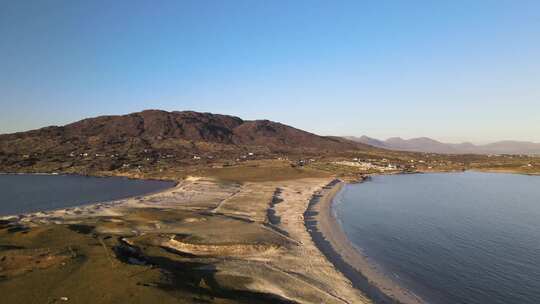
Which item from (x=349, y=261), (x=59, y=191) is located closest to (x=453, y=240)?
(x=349, y=261)

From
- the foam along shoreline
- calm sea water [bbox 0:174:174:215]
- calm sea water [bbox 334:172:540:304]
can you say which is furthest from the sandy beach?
calm sea water [bbox 0:174:174:215]

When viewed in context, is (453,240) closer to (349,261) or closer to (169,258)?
(349,261)

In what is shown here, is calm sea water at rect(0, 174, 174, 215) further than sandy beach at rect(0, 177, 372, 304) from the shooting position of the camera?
Yes

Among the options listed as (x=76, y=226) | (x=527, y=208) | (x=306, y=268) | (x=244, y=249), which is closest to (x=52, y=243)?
(x=76, y=226)

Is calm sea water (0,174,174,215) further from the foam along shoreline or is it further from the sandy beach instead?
the foam along shoreline

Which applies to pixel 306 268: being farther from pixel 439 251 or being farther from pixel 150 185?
pixel 150 185

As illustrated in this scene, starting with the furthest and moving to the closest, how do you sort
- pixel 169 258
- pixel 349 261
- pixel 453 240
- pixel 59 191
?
pixel 59 191 < pixel 453 240 < pixel 349 261 < pixel 169 258
